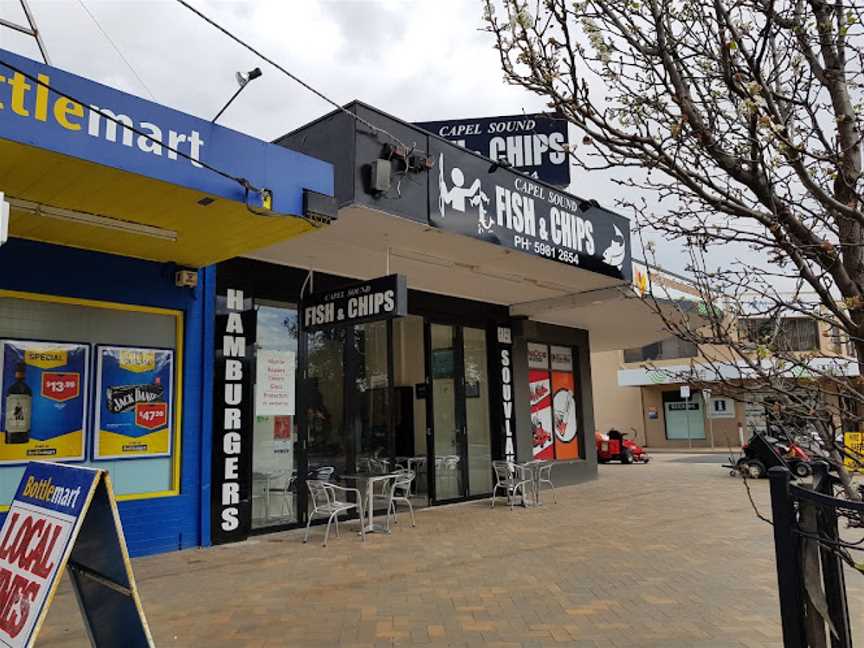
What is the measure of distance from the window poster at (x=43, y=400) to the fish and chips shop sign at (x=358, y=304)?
96.8 inches

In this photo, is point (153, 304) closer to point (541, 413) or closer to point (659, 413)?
point (541, 413)

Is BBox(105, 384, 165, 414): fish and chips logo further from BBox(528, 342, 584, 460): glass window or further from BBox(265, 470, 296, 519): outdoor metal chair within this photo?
BBox(528, 342, 584, 460): glass window

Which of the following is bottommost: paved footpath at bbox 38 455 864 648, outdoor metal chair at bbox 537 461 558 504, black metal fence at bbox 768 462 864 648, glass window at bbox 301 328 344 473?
paved footpath at bbox 38 455 864 648

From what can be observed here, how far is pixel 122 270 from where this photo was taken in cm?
693

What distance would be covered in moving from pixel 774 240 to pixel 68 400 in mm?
6386

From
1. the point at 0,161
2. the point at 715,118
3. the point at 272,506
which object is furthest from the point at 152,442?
the point at 715,118

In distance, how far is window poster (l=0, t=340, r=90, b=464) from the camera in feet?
19.9

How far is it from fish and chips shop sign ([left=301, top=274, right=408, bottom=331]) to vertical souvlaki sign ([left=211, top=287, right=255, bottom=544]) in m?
0.81

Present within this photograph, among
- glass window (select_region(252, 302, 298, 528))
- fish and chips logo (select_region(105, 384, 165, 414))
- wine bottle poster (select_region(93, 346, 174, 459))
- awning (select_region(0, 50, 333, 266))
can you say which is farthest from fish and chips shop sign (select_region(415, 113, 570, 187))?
fish and chips logo (select_region(105, 384, 165, 414))

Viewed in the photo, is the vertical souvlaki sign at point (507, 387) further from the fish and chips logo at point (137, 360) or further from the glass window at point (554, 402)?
the fish and chips logo at point (137, 360)

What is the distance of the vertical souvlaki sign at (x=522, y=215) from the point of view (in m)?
7.27

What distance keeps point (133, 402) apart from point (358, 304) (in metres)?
2.58

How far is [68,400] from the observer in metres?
6.42

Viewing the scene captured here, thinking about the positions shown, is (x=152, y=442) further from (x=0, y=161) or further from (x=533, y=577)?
(x=533, y=577)
